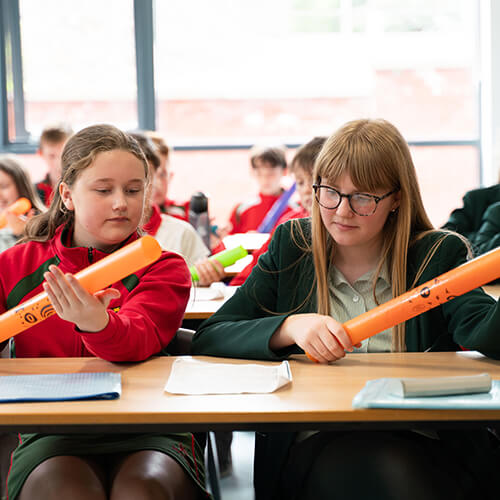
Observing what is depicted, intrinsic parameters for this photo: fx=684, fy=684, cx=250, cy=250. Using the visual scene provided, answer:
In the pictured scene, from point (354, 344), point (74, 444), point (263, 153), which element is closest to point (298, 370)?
point (354, 344)

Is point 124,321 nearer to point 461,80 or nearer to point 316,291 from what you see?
point 316,291

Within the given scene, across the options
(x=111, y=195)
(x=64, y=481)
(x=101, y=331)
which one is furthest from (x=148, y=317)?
(x=64, y=481)

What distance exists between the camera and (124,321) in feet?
4.66

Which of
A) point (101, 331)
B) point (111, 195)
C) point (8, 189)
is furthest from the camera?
point (8, 189)

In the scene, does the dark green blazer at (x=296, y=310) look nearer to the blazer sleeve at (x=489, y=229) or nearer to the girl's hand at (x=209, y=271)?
the girl's hand at (x=209, y=271)

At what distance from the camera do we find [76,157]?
65.4 inches

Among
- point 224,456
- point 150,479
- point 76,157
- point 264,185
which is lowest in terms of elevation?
point 224,456

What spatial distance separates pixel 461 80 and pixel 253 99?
1922 millimetres

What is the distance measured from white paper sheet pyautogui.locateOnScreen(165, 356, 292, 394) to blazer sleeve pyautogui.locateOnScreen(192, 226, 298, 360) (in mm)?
55

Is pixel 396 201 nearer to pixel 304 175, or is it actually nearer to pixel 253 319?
pixel 253 319

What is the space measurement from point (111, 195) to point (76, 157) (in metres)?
0.15

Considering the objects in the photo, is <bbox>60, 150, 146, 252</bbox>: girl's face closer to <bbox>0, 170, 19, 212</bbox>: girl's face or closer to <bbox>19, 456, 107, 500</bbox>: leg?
<bbox>19, 456, 107, 500</bbox>: leg

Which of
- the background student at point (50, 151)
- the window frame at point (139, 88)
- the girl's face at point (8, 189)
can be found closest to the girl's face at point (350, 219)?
the girl's face at point (8, 189)

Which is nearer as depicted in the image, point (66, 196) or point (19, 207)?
point (66, 196)
